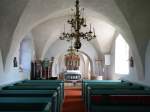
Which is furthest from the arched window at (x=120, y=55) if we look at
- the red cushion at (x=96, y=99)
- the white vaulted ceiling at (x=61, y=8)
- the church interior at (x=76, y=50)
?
the red cushion at (x=96, y=99)

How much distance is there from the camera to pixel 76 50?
34.0ft

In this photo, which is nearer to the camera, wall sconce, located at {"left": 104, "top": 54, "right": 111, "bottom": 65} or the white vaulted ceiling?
the white vaulted ceiling

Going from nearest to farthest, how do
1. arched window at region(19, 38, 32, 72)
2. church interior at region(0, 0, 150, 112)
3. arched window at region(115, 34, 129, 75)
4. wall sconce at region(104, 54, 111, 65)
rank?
1. church interior at region(0, 0, 150, 112)
2. arched window at region(115, 34, 129, 75)
3. arched window at region(19, 38, 32, 72)
4. wall sconce at region(104, 54, 111, 65)

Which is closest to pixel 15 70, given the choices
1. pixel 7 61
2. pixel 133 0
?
pixel 7 61

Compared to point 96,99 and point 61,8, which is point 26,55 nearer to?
point 61,8

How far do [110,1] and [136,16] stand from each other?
899 millimetres

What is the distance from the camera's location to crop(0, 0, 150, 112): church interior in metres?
4.82

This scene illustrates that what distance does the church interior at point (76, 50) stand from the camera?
482cm

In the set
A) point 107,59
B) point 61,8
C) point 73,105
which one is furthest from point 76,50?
point 107,59

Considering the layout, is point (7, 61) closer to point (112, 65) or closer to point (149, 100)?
point (149, 100)

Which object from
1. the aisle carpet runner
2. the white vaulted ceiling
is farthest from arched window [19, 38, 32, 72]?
the white vaulted ceiling

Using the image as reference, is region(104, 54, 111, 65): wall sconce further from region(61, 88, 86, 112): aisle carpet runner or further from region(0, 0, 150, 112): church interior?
region(61, 88, 86, 112): aisle carpet runner

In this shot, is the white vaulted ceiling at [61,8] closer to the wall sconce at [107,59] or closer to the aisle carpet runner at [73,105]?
the aisle carpet runner at [73,105]

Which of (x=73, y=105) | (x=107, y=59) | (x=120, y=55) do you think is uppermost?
(x=120, y=55)
